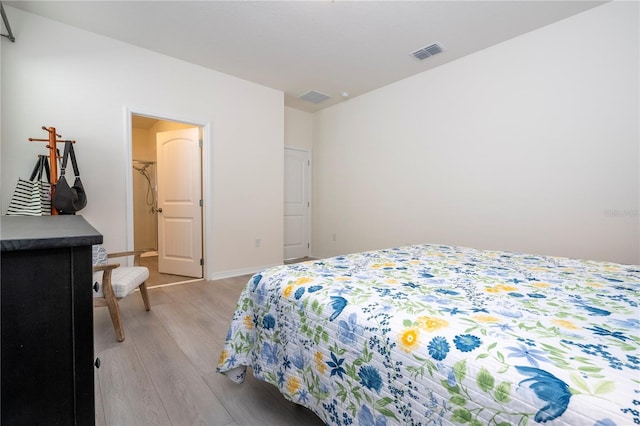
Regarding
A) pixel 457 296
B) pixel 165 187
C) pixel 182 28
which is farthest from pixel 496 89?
pixel 165 187

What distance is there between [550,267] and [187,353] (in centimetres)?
232

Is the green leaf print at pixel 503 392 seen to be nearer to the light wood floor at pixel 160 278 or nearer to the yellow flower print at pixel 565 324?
the yellow flower print at pixel 565 324

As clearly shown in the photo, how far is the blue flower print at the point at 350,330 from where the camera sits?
94 cm

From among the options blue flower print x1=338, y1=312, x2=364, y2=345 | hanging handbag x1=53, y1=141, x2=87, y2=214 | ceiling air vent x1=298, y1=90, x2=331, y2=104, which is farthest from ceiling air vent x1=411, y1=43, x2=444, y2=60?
hanging handbag x1=53, y1=141, x2=87, y2=214

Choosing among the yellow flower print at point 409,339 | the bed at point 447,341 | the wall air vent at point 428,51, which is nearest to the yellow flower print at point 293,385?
the bed at point 447,341

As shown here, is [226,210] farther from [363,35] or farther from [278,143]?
[363,35]

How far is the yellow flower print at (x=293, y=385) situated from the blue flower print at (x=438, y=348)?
25.5 inches

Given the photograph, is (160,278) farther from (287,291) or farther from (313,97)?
(313,97)

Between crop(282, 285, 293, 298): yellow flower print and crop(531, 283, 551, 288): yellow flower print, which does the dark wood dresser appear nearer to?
crop(282, 285, 293, 298): yellow flower print

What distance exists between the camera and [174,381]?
62.6 inches

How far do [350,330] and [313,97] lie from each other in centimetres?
406

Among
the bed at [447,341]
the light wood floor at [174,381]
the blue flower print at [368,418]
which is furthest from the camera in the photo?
the light wood floor at [174,381]

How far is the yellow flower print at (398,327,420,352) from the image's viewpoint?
80 cm

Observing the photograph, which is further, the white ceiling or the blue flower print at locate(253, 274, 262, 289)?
the white ceiling
